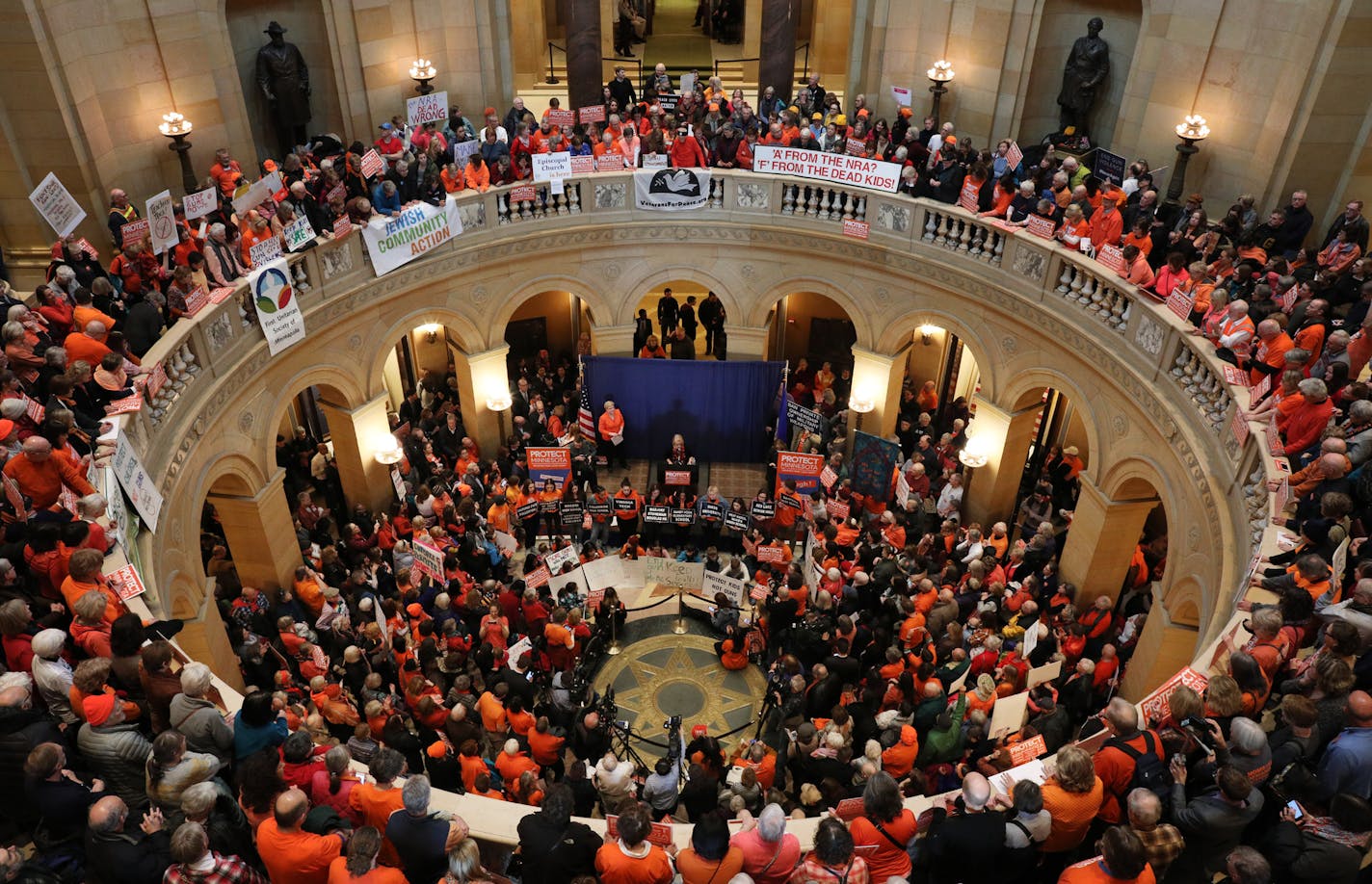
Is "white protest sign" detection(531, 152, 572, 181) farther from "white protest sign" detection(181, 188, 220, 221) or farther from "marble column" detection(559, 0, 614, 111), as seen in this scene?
"white protest sign" detection(181, 188, 220, 221)

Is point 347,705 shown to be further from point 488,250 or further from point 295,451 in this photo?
point 488,250

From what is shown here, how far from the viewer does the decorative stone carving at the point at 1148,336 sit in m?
14.0

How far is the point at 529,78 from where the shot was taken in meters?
26.1

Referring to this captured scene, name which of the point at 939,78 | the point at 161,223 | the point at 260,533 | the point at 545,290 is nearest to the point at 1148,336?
the point at 939,78

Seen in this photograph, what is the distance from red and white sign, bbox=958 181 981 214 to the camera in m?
17.2

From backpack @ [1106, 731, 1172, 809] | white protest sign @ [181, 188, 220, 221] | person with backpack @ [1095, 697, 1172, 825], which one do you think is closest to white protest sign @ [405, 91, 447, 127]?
white protest sign @ [181, 188, 220, 221]

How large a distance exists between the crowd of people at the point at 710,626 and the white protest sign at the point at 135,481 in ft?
1.29

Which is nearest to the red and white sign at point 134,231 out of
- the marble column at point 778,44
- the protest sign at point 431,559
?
the protest sign at point 431,559

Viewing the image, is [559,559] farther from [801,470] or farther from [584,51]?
[584,51]

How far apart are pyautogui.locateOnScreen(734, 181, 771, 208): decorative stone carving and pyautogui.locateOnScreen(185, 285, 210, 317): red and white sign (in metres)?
10.1

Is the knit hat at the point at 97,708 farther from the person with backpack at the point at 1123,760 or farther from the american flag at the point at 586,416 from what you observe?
the american flag at the point at 586,416

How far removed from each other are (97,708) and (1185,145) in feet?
58.1

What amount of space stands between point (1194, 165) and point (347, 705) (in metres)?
16.9

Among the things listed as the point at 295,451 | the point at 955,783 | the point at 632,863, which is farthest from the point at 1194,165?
the point at 295,451
